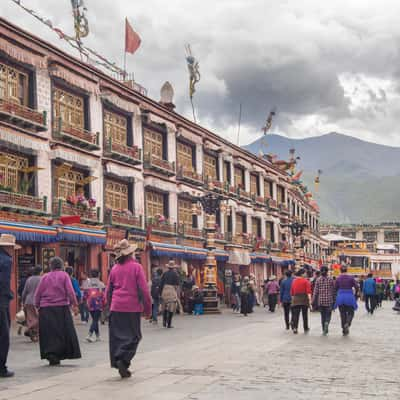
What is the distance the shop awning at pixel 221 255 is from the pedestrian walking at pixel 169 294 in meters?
21.9

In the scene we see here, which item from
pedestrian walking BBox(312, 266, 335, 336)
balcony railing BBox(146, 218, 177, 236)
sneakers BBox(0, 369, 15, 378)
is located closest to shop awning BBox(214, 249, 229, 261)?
balcony railing BBox(146, 218, 177, 236)

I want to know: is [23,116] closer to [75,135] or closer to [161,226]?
[75,135]

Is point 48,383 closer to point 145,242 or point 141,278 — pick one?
point 141,278

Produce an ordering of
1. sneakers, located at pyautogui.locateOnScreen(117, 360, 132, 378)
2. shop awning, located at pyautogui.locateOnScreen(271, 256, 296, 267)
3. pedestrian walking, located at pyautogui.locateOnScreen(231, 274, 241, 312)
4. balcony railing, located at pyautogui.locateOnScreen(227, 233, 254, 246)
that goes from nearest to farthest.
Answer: sneakers, located at pyautogui.locateOnScreen(117, 360, 132, 378)
pedestrian walking, located at pyautogui.locateOnScreen(231, 274, 241, 312)
balcony railing, located at pyautogui.locateOnScreen(227, 233, 254, 246)
shop awning, located at pyautogui.locateOnScreen(271, 256, 296, 267)

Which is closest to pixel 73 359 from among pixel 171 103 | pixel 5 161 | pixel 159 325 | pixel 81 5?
pixel 159 325

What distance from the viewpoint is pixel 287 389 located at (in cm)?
901

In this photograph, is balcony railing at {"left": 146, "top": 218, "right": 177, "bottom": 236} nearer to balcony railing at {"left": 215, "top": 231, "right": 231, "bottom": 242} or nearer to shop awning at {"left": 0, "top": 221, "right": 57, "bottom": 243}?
balcony railing at {"left": 215, "top": 231, "right": 231, "bottom": 242}

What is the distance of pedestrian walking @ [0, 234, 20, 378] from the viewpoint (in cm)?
1016

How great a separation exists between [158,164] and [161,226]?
305 cm

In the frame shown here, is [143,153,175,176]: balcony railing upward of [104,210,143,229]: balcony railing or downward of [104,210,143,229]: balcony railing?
upward

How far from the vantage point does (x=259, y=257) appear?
5188 cm

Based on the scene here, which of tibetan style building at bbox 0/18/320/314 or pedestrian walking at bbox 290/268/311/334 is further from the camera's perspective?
tibetan style building at bbox 0/18/320/314

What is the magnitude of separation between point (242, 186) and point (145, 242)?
56.8 feet

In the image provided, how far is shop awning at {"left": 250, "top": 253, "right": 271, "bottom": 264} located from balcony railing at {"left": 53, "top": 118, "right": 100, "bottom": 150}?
21.6 m
